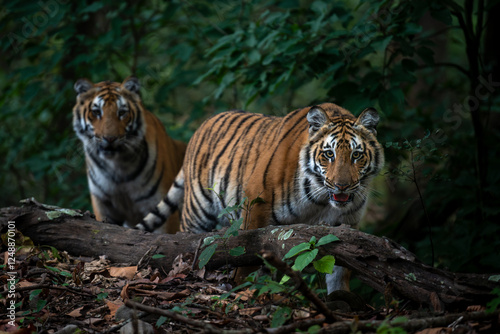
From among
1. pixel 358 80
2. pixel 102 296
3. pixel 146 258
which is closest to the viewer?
pixel 102 296

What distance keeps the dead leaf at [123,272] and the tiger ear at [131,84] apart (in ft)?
10.2

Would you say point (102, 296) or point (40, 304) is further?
point (102, 296)

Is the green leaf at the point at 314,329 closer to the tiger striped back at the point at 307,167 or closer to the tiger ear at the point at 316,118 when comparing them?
→ the tiger striped back at the point at 307,167

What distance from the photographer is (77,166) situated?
7.07 meters

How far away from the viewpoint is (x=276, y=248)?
2.92 meters

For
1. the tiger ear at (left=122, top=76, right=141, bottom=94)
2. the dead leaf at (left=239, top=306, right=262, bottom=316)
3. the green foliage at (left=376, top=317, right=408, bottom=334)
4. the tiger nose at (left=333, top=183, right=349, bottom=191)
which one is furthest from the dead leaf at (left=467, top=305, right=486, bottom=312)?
the tiger ear at (left=122, top=76, right=141, bottom=94)

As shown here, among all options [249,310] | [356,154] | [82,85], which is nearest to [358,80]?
[356,154]

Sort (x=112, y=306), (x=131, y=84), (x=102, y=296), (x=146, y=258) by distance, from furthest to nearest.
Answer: (x=131, y=84), (x=146, y=258), (x=102, y=296), (x=112, y=306)

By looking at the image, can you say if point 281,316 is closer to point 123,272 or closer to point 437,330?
point 437,330

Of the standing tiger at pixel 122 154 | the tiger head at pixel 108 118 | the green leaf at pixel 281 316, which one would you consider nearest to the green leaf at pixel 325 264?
the green leaf at pixel 281 316

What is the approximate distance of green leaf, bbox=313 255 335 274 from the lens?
2535 mm

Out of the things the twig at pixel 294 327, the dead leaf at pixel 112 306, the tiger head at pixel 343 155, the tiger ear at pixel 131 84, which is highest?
the tiger ear at pixel 131 84

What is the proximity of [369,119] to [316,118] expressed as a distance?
14.9 inches

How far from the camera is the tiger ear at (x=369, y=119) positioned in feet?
11.6
